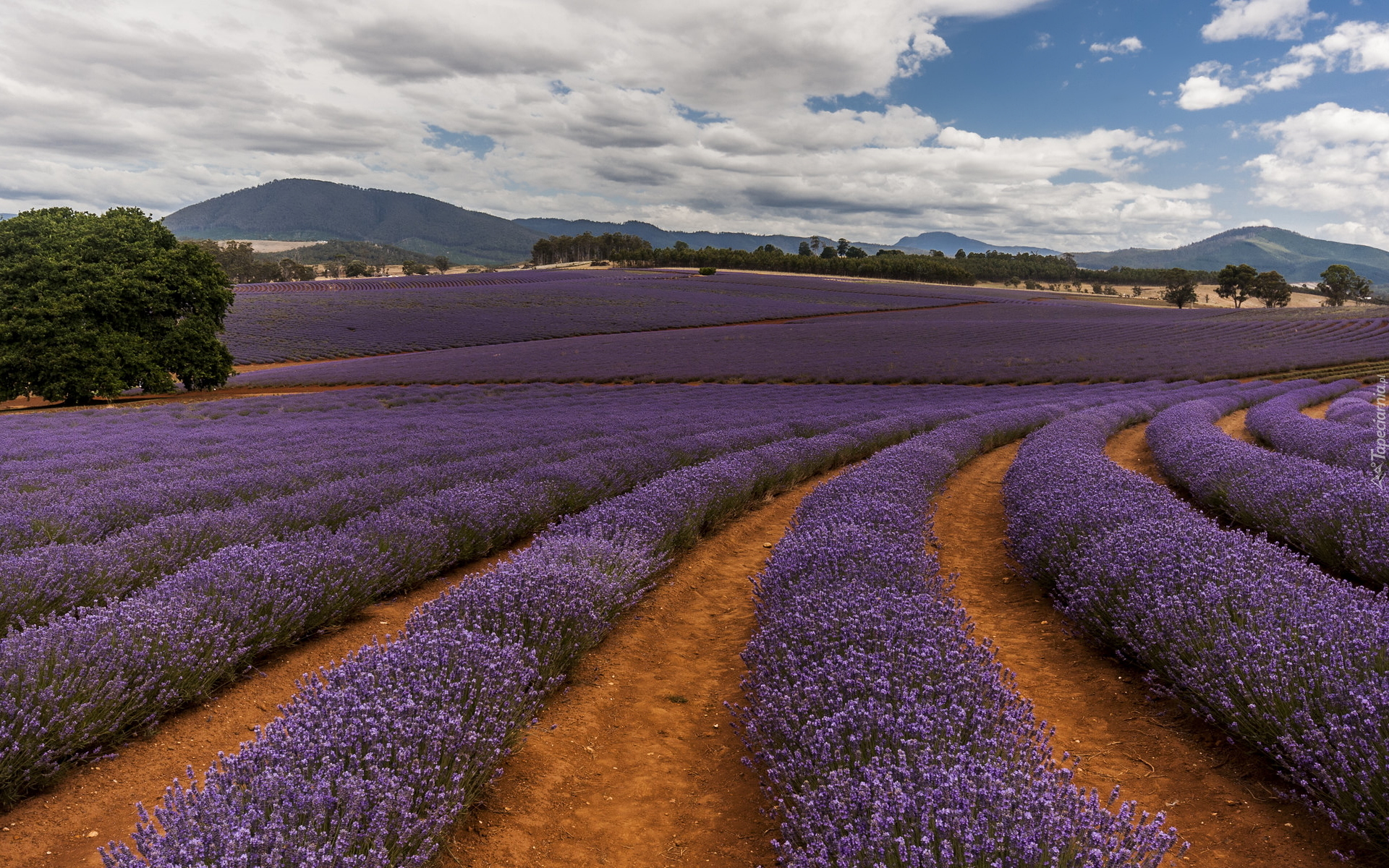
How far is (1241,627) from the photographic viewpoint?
3.16 meters

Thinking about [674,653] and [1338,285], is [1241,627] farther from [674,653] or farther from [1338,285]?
[1338,285]

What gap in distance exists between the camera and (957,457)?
31.5 ft

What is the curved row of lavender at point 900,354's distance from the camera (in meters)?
26.0

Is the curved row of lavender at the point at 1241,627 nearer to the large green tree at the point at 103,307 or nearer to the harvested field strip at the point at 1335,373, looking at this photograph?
the large green tree at the point at 103,307

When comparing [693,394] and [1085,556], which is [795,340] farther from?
[1085,556]

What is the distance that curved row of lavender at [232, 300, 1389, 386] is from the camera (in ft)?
85.4

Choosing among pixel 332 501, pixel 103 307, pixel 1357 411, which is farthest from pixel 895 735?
pixel 103 307

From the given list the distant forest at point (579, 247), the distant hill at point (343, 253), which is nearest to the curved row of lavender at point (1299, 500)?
the distant forest at point (579, 247)

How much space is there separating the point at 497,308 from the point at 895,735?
51.2 meters

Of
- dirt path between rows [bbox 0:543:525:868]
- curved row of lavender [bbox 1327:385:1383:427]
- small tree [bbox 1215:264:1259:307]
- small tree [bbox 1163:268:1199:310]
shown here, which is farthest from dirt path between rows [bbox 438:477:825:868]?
small tree [bbox 1215:264:1259:307]

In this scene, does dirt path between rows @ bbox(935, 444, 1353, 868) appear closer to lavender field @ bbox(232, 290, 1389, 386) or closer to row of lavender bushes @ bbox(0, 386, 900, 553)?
row of lavender bushes @ bbox(0, 386, 900, 553)

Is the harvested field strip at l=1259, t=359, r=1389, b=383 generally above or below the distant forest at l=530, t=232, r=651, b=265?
below

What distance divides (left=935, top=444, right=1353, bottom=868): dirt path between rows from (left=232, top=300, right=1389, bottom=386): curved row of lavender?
21426 mm

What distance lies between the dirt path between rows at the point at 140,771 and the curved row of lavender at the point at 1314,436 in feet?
28.8
